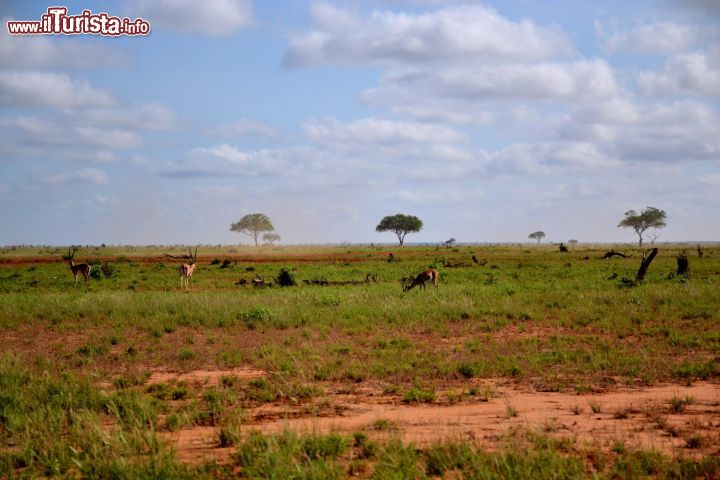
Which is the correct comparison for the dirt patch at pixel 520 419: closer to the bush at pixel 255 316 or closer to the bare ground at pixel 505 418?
the bare ground at pixel 505 418

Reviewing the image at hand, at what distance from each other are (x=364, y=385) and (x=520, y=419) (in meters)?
3.44

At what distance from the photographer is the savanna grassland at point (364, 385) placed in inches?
278

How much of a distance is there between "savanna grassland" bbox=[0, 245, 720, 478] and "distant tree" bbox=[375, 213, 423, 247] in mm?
93426

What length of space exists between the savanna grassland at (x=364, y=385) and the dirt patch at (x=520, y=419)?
0.14 ft

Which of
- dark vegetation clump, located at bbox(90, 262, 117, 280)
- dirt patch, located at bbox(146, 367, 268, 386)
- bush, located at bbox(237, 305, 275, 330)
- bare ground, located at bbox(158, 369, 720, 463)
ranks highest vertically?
dark vegetation clump, located at bbox(90, 262, 117, 280)

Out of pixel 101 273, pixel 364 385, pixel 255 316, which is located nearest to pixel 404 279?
pixel 255 316

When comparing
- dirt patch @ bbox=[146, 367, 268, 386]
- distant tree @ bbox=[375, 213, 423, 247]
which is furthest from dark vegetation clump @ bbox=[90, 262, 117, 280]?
distant tree @ bbox=[375, 213, 423, 247]

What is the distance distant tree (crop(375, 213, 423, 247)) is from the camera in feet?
386

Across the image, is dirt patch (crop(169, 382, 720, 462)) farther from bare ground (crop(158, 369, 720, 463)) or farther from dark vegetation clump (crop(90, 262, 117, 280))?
dark vegetation clump (crop(90, 262, 117, 280))

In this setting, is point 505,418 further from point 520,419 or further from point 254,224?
point 254,224

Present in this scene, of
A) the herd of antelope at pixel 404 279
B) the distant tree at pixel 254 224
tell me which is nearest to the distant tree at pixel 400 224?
Result: the distant tree at pixel 254 224

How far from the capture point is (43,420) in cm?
878

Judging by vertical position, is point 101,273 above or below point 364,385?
above

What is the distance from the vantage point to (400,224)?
118 meters
